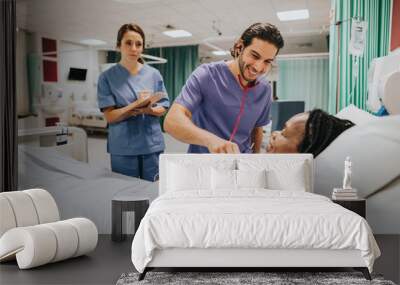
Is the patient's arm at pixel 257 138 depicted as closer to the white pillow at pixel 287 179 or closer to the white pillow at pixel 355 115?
the white pillow at pixel 287 179

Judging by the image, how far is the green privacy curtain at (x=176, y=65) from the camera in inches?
212

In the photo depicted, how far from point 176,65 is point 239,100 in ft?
2.61

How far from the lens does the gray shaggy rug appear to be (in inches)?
143

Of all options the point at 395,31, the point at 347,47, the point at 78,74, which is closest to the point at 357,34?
the point at 347,47

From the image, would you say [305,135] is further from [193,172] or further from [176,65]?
[176,65]

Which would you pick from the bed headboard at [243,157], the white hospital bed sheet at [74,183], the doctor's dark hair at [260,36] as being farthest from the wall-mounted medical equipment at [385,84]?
the white hospital bed sheet at [74,183]

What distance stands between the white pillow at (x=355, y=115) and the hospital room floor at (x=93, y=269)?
4.18 ft

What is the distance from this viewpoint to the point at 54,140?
5.64 metres

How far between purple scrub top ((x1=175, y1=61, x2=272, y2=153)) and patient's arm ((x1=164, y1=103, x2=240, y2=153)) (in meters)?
0.05

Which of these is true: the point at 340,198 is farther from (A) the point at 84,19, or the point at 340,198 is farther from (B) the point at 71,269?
(A) the point at 84,19

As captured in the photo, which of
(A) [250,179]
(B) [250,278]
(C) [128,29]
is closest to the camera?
(B) [250,278]

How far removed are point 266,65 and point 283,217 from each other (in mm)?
2087

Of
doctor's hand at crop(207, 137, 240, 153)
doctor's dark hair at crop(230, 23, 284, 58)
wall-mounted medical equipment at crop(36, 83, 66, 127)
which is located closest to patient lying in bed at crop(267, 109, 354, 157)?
doctor's hand at crop(207, 137, 240, 153)

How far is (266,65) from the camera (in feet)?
17.0
